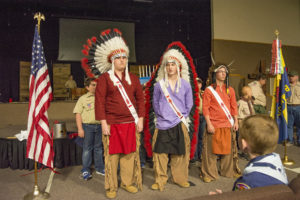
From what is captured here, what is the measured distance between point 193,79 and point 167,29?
7564 mm

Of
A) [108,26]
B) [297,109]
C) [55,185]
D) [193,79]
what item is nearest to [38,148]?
[55,185]

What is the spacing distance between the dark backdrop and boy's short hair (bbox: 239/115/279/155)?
869 centimetres

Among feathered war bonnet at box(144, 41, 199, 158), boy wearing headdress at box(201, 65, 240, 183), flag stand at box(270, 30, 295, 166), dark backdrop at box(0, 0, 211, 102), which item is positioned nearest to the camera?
feathered war bonnet at box(144, 41, 199, 158)

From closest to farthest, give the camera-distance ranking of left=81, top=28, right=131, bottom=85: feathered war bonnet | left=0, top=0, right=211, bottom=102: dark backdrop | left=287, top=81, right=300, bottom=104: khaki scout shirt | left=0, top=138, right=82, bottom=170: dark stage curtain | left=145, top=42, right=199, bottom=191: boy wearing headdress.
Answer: left=81, top=28, right=131, bottom=85: feathered war bonnet
left=145, top=42, right=199, bottom=191: boy wearing headdress
left=0, top=138, right=82, bottom=170: dark stage curtain
left=287, top=81, right=300, bottom=104: khaki scout shirt
left=0, top=0, right=211, bottom=102: dark backdrop

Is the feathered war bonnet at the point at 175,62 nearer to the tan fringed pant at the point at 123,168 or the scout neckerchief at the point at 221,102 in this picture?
the scout neckerchief at the point at 221,102

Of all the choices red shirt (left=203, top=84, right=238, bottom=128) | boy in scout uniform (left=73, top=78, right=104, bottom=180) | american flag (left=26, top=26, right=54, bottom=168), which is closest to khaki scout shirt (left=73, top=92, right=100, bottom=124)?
boy in scout uniform (left=73, top=78, right=104, bottom=180)

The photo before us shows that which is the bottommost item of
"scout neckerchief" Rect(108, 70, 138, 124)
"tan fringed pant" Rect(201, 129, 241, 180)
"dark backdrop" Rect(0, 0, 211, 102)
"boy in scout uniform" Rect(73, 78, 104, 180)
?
"tan fringed pant" Rect(201, 129, 241, 180)

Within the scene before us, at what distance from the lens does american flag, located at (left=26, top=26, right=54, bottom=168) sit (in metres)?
2.45

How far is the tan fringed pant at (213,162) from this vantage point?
286 cm

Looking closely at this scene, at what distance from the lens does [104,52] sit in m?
2.50

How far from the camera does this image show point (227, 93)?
297cm

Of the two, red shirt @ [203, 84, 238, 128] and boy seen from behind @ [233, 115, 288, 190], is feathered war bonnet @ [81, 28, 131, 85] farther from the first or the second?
boy seen from behind @ [233, 115, 288, 190]

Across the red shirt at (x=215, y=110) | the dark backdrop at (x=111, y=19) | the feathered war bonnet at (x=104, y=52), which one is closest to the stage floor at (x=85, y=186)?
the red shirt at (x=215, y=110)

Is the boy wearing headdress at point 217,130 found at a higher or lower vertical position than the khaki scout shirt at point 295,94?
lower
